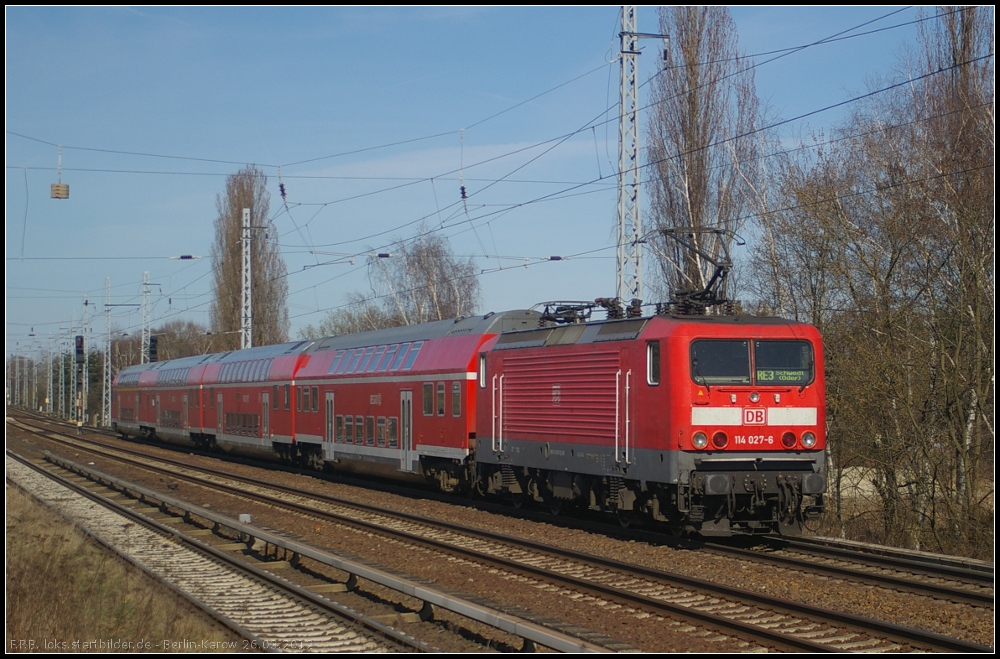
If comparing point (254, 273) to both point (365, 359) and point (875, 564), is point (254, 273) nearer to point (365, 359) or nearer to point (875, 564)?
point (365, 359)

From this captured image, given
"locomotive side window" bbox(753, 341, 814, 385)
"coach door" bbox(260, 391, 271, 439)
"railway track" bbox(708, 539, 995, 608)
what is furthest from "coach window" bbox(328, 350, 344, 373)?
"locomotive side window" bbox(753, 341, 814, 385)

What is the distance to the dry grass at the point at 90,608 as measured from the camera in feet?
31.8

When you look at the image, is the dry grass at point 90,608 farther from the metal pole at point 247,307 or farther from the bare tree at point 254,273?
the bare tree at point 254,273

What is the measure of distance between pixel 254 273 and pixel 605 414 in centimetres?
5155

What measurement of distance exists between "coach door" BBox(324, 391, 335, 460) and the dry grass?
12.7 m

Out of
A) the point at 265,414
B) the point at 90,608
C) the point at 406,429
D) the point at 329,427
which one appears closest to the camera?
the point at 90,608

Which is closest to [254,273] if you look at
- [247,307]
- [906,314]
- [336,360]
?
[247,307]

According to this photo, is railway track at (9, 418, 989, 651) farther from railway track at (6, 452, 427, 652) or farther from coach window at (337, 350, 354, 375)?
coach window at (337, 350, 354, 375)

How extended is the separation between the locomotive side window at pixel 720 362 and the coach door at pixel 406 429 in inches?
408

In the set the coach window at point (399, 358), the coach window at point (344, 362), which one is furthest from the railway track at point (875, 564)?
the coach window at point (344, 362)

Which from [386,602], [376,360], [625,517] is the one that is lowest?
[386,602]

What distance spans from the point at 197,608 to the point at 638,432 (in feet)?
22.3

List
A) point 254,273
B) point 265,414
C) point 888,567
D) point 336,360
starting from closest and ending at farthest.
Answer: point 888,567 < point 336,360 < point 265,414 < point 254,273

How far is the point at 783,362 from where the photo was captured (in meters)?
15.1
